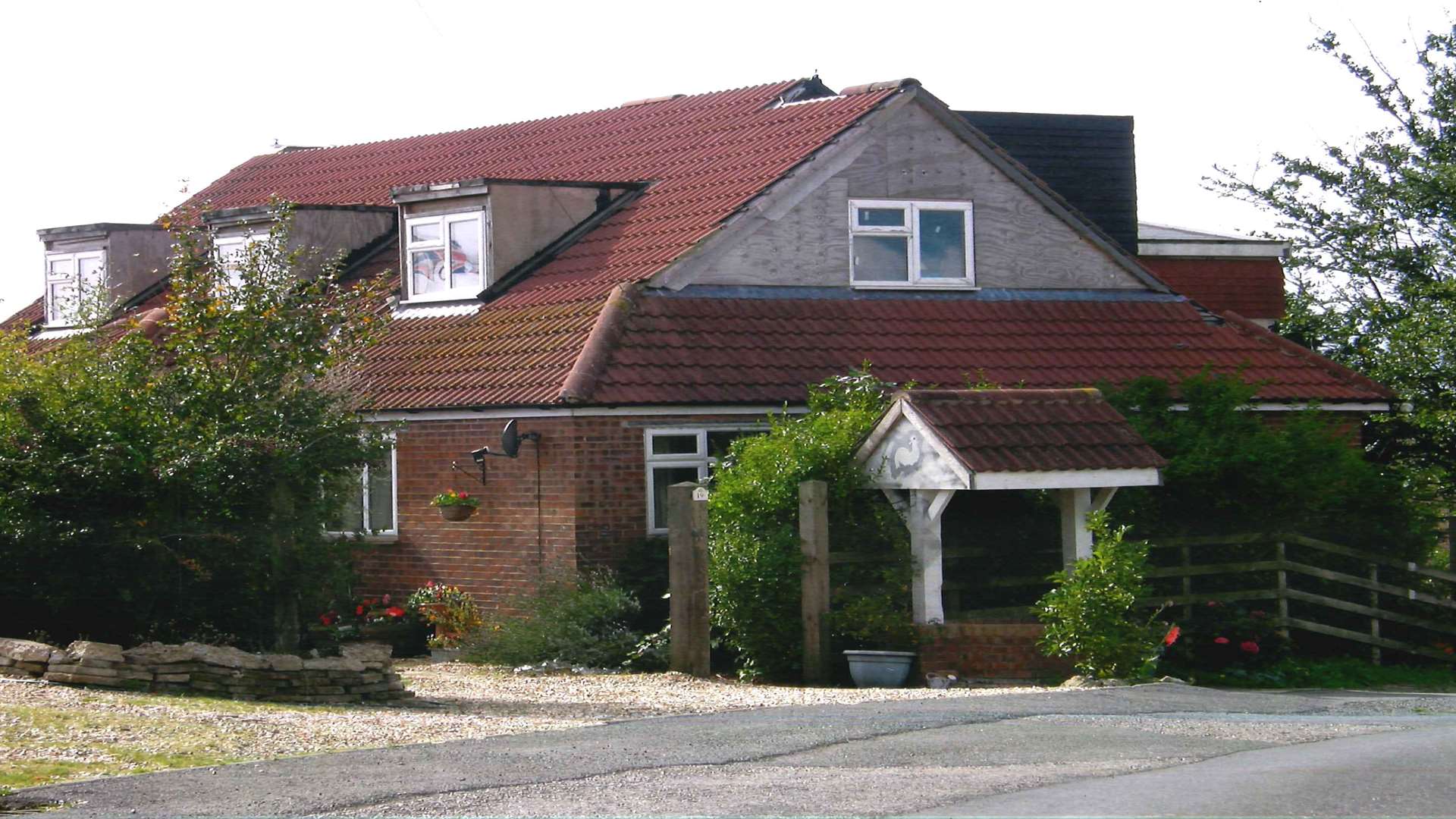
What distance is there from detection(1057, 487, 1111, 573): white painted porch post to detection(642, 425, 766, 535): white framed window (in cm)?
378

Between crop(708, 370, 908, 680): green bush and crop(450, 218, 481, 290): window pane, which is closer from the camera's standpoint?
crop(708, 370, 908, 680): green bush

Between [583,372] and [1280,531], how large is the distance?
7517mm

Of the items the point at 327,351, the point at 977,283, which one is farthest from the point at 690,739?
the point at 977,283

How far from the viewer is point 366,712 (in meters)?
14.6

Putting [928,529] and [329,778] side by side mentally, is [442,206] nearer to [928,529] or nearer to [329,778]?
[928,529]

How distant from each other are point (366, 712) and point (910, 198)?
11.7 metres

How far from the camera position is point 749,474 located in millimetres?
18234

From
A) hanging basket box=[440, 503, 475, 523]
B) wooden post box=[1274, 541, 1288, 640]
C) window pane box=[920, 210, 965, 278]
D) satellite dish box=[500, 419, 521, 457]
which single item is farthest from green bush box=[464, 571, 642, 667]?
window pane box=[920, 210, 965, 278]

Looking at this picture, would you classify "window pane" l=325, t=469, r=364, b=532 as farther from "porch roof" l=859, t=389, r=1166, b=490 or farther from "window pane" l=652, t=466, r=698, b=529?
"porch roof" l=859, t=389, r=1166, b=490

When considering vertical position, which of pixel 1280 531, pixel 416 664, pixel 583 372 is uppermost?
pixel 583 372

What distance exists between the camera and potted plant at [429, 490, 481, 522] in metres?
20.8

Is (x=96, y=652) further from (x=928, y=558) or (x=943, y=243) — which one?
(x=943, y=243)

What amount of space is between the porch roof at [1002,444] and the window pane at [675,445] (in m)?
3.15

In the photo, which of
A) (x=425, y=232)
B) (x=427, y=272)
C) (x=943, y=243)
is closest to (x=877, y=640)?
(x=943, y=243)
